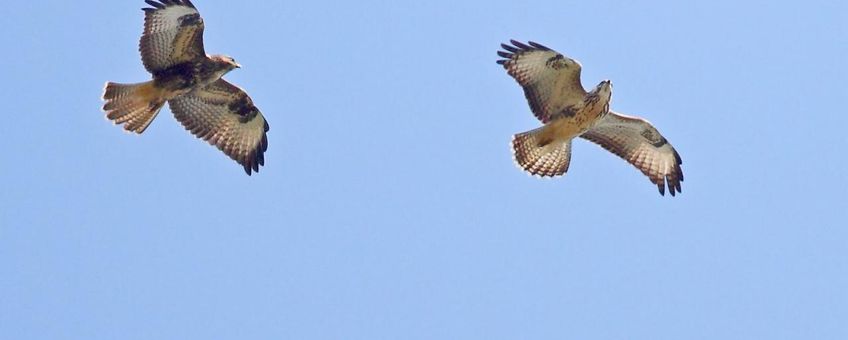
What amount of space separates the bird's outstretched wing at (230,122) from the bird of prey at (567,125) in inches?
105

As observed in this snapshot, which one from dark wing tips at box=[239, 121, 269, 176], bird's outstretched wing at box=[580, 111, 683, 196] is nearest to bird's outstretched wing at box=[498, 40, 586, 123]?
bird's outstretched wing at box=[580, 111, 683, 196]

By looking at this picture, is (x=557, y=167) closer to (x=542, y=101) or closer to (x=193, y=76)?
(x=542, y=101)

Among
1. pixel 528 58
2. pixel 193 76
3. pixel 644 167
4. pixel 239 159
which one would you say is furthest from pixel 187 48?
pixel 644 167

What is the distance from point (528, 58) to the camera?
61.6ft

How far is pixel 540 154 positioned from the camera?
19.5 metres

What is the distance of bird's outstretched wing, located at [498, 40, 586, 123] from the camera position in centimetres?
1867

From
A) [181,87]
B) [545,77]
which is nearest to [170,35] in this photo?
[181,87]

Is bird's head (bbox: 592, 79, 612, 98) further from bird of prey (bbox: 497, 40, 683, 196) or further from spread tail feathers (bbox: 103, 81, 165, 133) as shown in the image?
spread tail feathers (bbox: 103, 81, 165, 133)

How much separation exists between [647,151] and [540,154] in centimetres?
126

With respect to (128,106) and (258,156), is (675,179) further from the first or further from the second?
(128,106)

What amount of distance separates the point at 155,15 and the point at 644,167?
5310 mm

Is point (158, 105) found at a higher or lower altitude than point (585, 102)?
lower

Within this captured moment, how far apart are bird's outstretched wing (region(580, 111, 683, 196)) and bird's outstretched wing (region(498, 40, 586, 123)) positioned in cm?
95

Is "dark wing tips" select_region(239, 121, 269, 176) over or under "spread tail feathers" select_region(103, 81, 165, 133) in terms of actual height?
over
